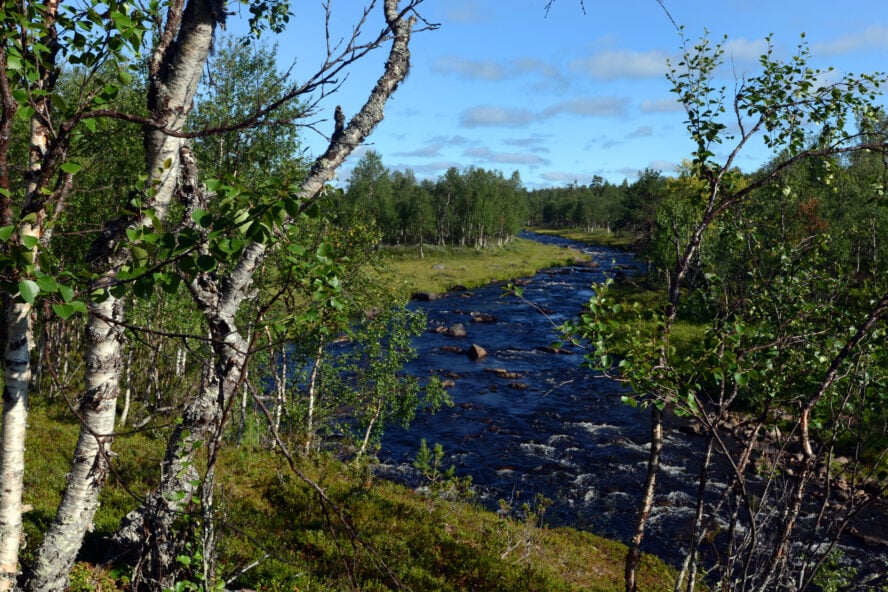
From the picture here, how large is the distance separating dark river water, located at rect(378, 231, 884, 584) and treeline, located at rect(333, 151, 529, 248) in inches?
1792

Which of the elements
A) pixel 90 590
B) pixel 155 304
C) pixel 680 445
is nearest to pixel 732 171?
pixel 90 590

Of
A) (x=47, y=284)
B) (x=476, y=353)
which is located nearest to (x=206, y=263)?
(x=47, y=284)

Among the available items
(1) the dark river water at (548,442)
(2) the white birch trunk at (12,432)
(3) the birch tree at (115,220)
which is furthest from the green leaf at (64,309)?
(1) the dark river water at (548,442)

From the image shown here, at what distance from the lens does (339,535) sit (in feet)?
40.0

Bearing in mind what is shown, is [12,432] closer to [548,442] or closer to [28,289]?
[28,289]

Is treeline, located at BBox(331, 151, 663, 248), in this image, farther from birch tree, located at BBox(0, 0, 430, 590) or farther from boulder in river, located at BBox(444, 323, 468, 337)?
birch tree, located at BBox(0, 0, 430, 590)

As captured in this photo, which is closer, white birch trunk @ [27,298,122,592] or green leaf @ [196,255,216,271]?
green leaf @ [196,255,216,271]

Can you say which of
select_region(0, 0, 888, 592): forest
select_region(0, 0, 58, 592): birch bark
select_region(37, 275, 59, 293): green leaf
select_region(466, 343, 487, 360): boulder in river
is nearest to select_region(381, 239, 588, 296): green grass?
select_region(466, 343, 487, 360): boulder in river

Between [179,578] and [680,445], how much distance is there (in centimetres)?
2359

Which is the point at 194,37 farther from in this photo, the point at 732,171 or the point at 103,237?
the point at 732,171

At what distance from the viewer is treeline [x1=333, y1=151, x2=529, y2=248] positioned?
86250 mm

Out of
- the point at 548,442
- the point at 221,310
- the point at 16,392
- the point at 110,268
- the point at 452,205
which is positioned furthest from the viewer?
the point at 452,205

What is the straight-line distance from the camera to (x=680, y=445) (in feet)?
85.0

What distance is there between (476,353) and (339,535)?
84.7ft
